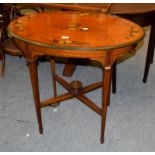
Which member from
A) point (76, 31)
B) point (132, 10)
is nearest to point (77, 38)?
point (76, 31)

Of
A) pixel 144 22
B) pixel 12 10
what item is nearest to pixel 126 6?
pixel 144 22

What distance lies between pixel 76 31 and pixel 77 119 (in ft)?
2.40

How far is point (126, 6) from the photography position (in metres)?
1.92

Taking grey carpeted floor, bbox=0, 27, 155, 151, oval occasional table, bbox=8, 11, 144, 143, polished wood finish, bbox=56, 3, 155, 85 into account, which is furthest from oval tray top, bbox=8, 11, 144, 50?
grey carpeted floor, bbox=0, 27, 155, 151

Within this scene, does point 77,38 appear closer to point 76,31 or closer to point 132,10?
point 76,31

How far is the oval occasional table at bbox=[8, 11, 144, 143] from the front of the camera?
49.2 inches

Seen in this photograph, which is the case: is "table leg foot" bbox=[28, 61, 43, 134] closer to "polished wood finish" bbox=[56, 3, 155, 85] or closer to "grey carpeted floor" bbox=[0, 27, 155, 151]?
"grey carpeted floor" bbox=[0, 27, 155, 151]

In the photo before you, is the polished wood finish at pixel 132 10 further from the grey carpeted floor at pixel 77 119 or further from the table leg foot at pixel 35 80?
the table leg foot at pixel 35 80

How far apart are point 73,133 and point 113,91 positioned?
60cm

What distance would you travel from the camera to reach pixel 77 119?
1866 millimetres

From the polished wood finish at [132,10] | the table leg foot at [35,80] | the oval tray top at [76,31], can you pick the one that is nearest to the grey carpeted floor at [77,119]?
the table leg foot at [35,80]

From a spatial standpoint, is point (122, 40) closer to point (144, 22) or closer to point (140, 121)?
point (144, 22)

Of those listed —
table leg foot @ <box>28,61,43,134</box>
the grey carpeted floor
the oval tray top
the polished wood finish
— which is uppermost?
the oval tray top

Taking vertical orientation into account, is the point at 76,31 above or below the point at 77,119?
above
